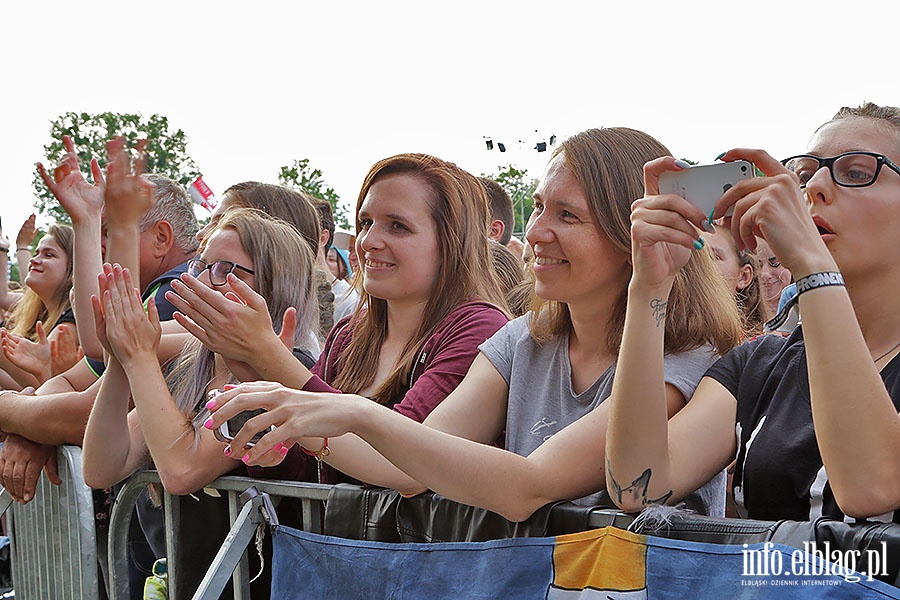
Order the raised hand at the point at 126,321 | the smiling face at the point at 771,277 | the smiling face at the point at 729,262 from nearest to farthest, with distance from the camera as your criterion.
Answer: the raised hand at the point at 126,321 < the smiling face at the point at 729,262 < the smiling face at the point at 771,277

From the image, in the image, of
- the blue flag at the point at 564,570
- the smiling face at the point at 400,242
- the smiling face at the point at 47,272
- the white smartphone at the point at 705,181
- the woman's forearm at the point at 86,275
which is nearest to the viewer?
the blue flag at the point at 564,570

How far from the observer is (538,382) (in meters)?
2.90

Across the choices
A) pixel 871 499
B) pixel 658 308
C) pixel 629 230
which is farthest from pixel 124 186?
pixel 871 499

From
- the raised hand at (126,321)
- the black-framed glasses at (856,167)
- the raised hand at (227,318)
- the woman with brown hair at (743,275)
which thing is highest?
the woman with brown hair at (743,275)

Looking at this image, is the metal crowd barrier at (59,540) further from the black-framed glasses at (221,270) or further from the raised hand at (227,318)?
the raised hand at (227,318)

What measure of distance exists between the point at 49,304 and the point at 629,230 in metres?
4.52

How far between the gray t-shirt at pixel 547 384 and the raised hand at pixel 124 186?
1.39m

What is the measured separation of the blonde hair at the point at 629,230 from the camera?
2.67m

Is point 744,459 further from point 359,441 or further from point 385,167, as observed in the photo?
point 385,167

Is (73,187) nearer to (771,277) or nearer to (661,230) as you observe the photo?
(661,230)

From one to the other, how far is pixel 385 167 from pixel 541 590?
186cm

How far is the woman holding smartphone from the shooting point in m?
1.96

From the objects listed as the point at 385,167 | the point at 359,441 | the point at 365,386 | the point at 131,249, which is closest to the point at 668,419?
the point at 359,441

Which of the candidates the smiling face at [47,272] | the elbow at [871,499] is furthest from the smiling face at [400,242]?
the smiling face at [47,272]
